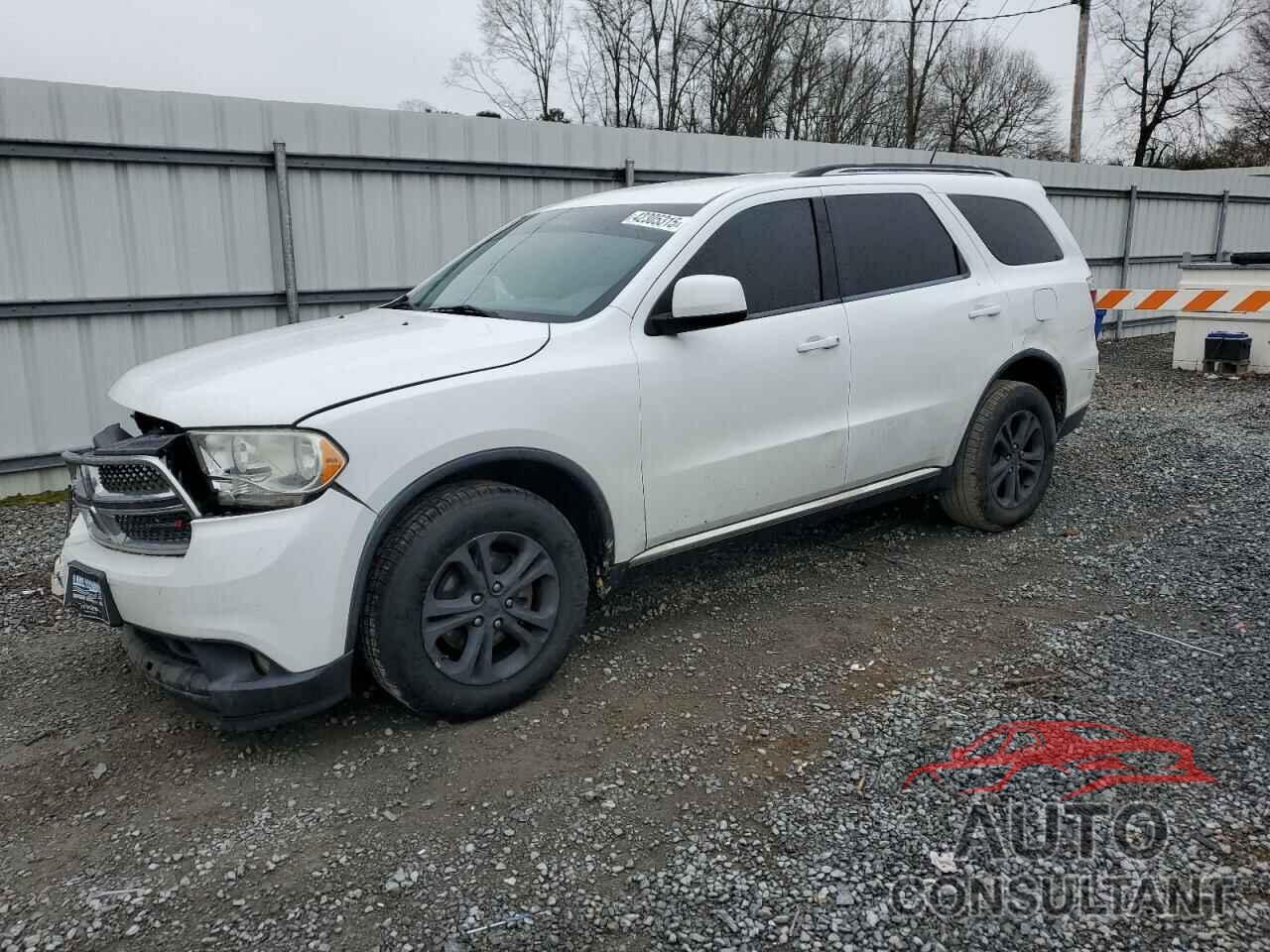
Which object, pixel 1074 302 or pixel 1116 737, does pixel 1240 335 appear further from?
pixel 1116 737

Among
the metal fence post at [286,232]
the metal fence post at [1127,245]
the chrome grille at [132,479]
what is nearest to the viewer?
the chrome grille at [132,479]

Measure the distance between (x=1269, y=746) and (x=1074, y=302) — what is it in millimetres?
2980

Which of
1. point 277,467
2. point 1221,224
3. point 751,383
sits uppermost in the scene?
point 1221,224

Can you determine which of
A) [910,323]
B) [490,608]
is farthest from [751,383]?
[490,608]

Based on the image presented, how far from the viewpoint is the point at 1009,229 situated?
5.24 m

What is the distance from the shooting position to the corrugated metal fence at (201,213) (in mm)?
6414

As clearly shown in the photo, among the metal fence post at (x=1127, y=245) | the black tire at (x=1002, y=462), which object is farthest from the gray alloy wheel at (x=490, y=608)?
the metal fence post at (x=1127, y=245)

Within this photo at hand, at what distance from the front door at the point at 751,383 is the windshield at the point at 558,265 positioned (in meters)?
0.19

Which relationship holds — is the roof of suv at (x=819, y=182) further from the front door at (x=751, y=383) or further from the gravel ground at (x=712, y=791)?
the gravel ground at (x=712, y=791)

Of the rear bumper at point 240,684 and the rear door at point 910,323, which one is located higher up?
the rear door at point 910,323

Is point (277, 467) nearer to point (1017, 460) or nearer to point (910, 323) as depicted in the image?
point (910, 323)

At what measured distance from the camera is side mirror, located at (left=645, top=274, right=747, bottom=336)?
139 inches

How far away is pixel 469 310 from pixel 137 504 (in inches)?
59.0

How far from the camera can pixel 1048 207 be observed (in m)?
5.54
